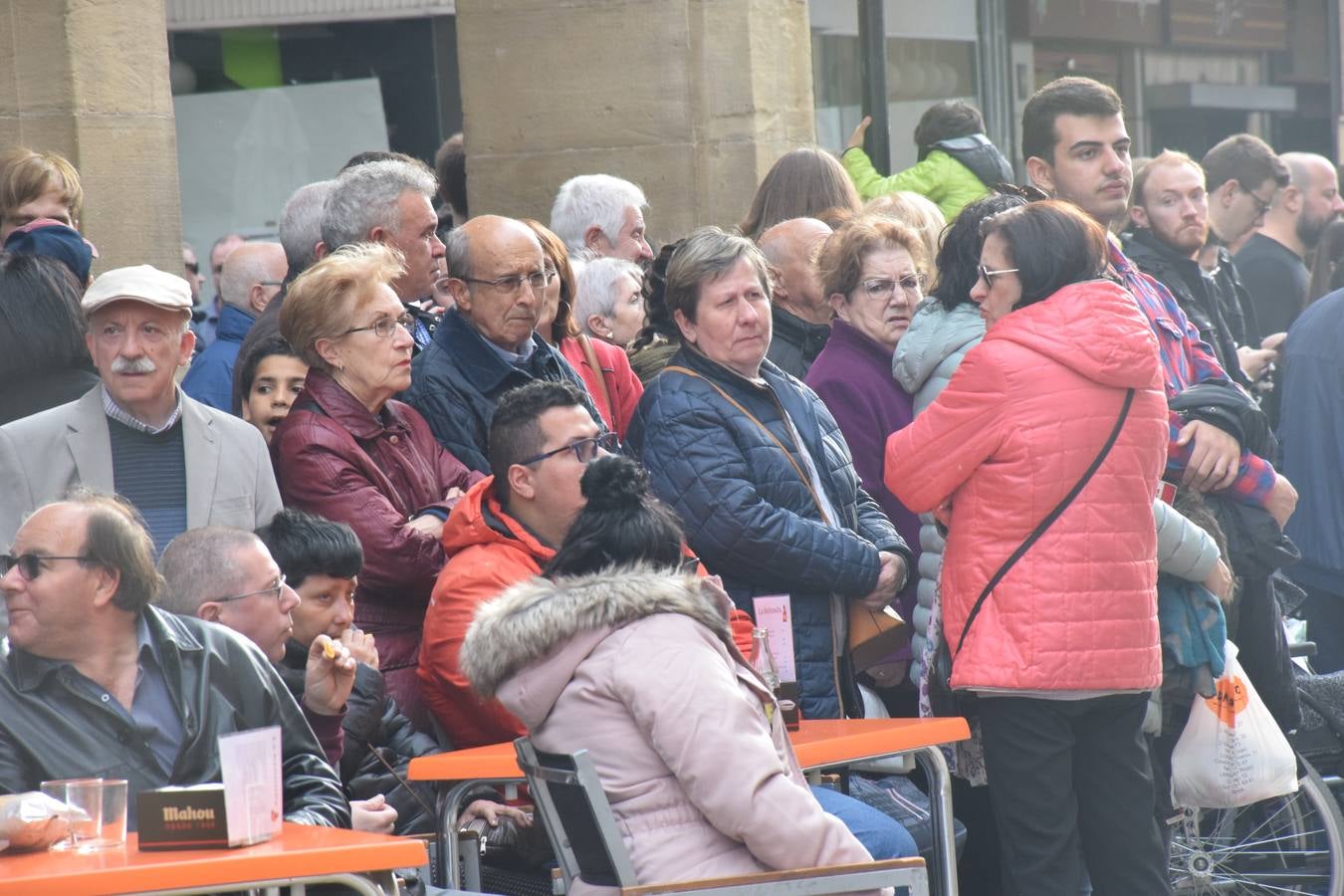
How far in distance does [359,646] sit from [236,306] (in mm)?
3492

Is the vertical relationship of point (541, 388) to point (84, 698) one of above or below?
above

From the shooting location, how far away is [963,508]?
5441 mm

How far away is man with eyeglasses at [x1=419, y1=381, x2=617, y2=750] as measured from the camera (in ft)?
16.5

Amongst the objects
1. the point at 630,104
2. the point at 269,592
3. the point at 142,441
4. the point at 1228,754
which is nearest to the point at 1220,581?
the point at 1228,754

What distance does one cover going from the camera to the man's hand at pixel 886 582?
5801 mm

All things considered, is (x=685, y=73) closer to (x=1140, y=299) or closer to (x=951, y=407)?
(x=1140, y=299)

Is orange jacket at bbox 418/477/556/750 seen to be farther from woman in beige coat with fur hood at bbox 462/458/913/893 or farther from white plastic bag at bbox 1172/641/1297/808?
white plastic bag at bbox 1172/641/1297/808

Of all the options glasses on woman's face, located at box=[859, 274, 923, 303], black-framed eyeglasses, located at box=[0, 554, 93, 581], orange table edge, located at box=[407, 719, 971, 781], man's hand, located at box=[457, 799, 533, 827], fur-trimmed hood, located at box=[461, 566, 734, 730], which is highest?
glasses on woman's face, located at box=[859, 274, 923, 303]

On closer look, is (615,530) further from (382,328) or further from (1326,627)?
(1326,627)

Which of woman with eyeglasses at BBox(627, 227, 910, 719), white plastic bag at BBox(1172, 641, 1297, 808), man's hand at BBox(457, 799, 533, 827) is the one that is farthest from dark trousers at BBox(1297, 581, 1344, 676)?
man's hand at BBox(457, 799, 533, 827)

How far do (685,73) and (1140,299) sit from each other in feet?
10.4

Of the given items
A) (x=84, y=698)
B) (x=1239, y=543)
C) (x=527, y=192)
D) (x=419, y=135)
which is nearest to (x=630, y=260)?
(x=527, y=192)

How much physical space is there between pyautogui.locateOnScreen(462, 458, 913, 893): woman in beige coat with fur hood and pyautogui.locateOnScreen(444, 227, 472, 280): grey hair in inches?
79.8

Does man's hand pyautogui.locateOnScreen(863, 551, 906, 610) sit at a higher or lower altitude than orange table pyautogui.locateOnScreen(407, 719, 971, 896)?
higher
